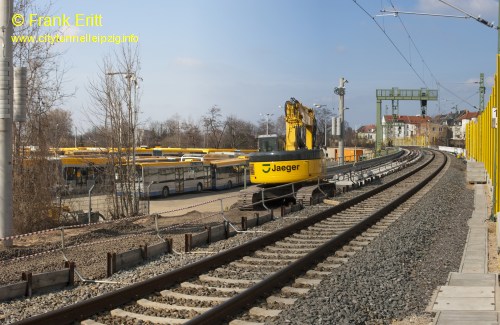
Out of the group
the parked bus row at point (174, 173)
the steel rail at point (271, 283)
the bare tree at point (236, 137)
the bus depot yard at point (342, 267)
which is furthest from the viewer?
the bare tree at point (236, 137)

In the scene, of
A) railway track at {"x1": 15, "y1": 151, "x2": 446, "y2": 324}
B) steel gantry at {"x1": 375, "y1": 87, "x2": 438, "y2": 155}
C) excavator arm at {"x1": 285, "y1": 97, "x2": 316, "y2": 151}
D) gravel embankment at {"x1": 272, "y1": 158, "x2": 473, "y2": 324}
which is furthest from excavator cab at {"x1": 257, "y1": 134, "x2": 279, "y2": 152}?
steel gantry at {"x1": 375, "y1": 87, "x2": 438, "y2": 155}

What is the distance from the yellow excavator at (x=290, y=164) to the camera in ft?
77.6

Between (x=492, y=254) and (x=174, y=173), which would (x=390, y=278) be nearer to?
(x=492, y=254)

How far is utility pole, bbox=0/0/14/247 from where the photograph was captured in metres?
14.1

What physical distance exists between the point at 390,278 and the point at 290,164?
47.3ft

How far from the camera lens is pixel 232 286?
924cm

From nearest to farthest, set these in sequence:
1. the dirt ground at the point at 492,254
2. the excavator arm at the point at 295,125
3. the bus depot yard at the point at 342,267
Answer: the bus depot yard at the point at 342,267 → the dirt ground at the point at 492,254 → the excavator arm at the point at 295,125

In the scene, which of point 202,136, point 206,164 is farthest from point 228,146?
point 206,164

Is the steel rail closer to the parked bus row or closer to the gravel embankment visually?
the gravel embankment

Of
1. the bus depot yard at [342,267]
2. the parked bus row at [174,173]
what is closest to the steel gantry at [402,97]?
the parked bus row at [174,173]

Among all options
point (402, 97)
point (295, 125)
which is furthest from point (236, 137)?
point (295, 125)

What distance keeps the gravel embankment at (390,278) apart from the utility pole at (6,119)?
827 centimetres

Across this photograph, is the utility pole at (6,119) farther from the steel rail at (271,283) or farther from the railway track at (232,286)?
the steel rail at (271,283)

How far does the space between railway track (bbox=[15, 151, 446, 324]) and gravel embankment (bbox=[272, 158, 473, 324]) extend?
407mm
